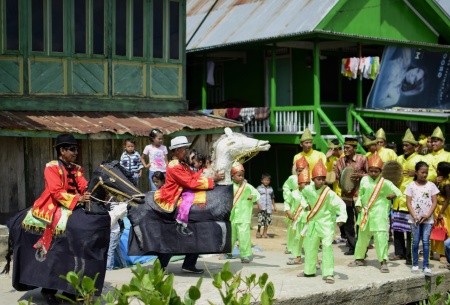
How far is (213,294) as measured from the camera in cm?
816

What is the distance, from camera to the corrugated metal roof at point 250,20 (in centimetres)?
1786

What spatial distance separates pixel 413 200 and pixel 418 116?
7.91m

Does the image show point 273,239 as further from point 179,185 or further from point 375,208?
point 179,185

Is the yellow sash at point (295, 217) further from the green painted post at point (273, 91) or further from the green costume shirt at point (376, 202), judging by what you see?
the green painted post at point (273, 91)

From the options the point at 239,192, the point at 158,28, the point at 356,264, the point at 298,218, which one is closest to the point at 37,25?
the point at 158,28

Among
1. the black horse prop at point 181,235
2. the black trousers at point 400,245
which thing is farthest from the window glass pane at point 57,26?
the black trousers at point 400,245

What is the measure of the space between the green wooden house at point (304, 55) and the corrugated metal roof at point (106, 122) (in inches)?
131

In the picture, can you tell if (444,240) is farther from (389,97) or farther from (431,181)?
(389,97)

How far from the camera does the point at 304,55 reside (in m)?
20.0

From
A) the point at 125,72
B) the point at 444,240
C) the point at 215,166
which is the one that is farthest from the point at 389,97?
the point at 215,166

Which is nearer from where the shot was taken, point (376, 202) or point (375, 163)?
point (376, 202)

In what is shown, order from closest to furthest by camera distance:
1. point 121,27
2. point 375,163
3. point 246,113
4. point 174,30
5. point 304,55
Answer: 1. point 375,163
2. point 121,27
3. point 174,30
4. point 246,113
5. point 304,55

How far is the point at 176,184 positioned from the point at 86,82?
6.16m

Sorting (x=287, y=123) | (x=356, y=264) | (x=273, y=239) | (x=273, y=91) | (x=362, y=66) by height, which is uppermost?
(x=362, y=66)
